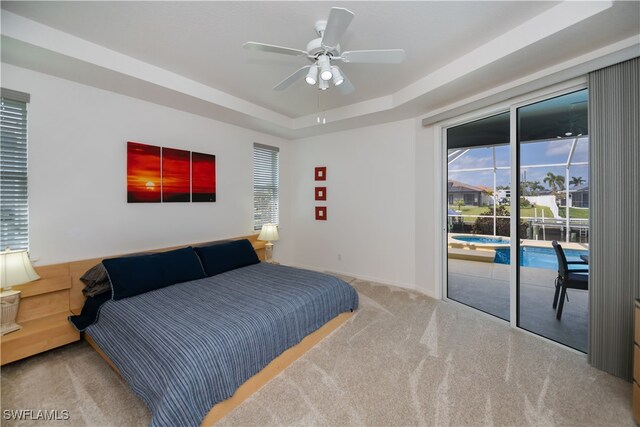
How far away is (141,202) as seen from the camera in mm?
A: 3068

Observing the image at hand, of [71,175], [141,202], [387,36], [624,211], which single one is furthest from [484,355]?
[71,175]

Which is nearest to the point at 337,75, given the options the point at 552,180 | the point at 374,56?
the point at 374,56

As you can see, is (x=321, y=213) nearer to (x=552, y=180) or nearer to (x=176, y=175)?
(x=176, y=175)

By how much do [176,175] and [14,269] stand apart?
1726 mm

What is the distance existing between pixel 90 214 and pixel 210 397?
2386 millimetres

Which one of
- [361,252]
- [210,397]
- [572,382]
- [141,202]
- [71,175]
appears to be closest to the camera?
[210,397]

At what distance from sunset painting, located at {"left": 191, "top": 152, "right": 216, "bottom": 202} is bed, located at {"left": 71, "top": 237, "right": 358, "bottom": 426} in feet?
4.29

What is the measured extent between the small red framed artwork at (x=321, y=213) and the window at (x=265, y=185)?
0.78m

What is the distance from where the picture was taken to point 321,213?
15.8 ft

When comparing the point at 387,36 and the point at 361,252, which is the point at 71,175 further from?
the point at 361,252

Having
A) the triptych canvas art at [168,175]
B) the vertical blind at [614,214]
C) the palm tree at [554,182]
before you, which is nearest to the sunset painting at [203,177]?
the triptych canvas art at [168,175]

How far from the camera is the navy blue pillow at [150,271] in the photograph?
7.89 feet

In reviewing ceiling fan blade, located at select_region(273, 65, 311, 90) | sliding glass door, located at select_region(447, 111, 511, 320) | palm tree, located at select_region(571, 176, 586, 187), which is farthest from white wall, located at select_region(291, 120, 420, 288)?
ceiling fan blade, located at select_region(273, 65, 311, 90)

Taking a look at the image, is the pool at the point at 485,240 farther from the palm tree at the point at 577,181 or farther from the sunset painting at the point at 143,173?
the sunset painting at the point at 143,173
